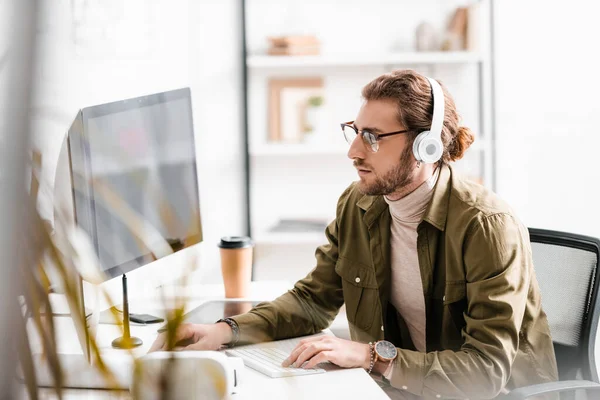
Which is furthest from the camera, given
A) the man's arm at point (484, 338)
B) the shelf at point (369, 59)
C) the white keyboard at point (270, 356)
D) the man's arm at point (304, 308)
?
the shelf at point (369, 59)

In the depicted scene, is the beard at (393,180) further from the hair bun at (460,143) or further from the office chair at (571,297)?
the office chair at (571,297)

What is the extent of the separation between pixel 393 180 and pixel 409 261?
19 centimetres

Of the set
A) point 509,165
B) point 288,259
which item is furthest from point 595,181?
point 288,259

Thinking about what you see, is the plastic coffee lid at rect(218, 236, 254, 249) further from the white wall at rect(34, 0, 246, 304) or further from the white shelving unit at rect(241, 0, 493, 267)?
the white shelving unit at rect(241, 0, 493, 267)

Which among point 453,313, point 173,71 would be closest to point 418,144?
point 453,313

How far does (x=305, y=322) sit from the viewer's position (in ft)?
4.85

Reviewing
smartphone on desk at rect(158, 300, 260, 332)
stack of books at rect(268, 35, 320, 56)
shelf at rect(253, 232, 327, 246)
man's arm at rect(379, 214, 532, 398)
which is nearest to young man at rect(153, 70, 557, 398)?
man's arm at rect(379, 214, 532, 398)

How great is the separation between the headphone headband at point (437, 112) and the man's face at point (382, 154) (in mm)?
80

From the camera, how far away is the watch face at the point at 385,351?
1241 millimetres

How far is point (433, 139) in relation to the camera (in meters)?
1.50

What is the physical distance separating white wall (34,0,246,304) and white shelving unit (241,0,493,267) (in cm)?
15

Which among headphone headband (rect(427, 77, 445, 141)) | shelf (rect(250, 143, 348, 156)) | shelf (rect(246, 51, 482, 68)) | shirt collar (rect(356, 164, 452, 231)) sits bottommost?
shirt collar (rect(356, 164, 452, 231))

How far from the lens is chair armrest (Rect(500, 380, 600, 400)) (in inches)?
45.8

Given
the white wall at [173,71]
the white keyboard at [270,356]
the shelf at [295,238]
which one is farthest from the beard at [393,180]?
the shelf at [295,238]
